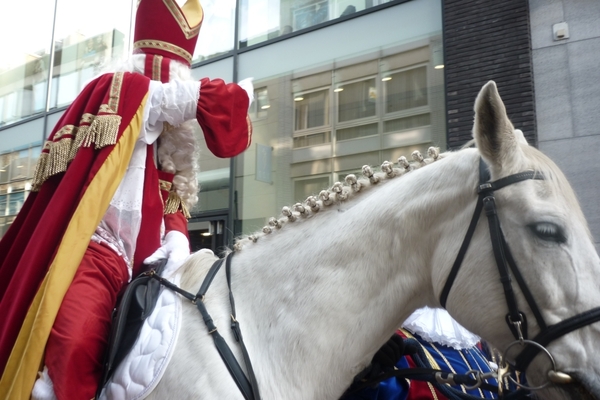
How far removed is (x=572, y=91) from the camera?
6.23 metres

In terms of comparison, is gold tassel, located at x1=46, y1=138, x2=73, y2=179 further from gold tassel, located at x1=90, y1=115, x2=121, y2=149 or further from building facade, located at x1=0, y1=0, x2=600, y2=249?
building facade, located at x1=0, y1=0, x2=600, y2=249

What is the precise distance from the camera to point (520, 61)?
6461 mm

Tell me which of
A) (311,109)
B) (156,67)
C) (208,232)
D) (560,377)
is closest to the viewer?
(560,377)

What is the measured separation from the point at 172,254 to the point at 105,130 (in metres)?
0.63

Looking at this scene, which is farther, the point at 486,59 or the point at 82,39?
the point at 82,39

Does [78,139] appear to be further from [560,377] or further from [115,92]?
[560,377]

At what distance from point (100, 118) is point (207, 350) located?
46.2 inches

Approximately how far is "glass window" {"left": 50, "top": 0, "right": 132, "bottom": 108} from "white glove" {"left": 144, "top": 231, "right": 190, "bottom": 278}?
389 inches

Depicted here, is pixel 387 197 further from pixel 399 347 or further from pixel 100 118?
pixel 100 118

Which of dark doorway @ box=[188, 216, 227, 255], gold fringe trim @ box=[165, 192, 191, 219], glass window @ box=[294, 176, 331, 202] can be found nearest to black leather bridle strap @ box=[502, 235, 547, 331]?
gold fringe trim @ box=[165, 192, 191, 219]

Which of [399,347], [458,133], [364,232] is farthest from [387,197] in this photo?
[458,133]

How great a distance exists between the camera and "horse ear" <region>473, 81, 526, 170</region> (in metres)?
1.63

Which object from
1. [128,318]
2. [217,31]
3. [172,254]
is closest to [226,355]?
[128,318]

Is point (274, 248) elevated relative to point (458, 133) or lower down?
lower down
